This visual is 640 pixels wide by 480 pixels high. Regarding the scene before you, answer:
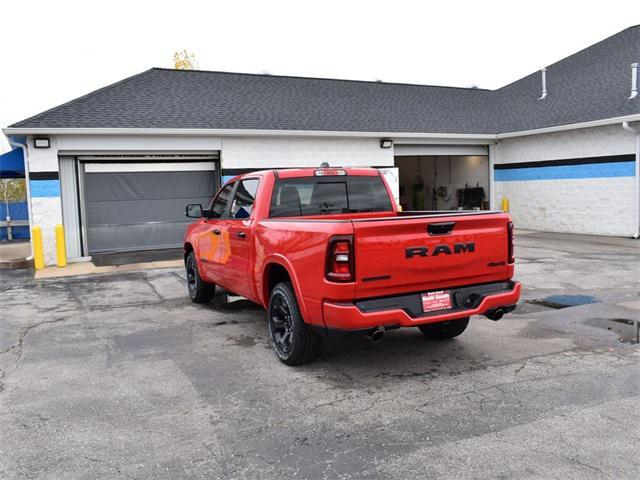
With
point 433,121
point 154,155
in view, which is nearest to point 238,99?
point 154,155

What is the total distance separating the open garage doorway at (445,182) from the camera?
23.1m

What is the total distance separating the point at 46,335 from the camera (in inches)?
275

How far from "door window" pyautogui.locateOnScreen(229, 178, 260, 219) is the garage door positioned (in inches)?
385

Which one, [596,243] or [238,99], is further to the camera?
[238,99]

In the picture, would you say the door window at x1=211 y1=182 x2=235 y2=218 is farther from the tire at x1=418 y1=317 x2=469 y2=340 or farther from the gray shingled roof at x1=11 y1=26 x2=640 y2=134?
the gray shingled roof at x1=11 y1=26 x2=640 y2=134

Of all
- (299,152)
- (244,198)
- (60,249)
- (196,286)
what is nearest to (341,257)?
(244,198)

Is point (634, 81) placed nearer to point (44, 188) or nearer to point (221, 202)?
point (221, 202)

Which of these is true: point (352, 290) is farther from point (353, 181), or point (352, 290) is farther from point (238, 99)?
point (238, 99)

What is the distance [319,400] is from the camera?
4.56 m

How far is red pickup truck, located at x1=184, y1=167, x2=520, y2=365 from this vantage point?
4602 mm

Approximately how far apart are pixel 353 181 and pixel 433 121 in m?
14.4

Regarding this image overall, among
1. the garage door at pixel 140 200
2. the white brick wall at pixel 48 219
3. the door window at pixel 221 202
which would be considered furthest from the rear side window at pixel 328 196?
the garage door at pixel 140 200

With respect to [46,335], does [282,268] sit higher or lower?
higher

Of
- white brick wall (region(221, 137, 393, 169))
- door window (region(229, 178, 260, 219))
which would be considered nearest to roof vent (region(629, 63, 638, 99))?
white brick wall (region(221, 137, 393, 169))
